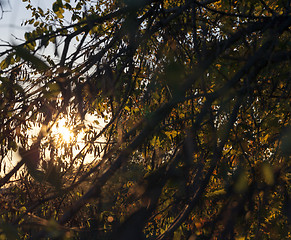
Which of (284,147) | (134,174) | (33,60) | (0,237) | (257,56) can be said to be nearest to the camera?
(33,60)

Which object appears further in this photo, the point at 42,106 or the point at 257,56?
the point at 42,106

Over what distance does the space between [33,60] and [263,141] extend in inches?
133

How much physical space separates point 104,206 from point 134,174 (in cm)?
44

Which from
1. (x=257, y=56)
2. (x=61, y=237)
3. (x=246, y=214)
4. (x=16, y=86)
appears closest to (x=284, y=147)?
(x=246, y=214)

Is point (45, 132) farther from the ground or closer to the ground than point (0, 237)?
farther from the ground

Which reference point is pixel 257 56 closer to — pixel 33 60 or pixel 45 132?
pixel 33 60

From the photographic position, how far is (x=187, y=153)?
1.44 meters

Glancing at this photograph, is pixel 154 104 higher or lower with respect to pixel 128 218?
higher

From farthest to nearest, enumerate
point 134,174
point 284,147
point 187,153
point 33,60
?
point 284,147 → point 134,174 → point 187,153 → point 33,60

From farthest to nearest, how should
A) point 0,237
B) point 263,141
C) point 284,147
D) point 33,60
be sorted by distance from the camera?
point 263,141 < point 284,147 < point 0,237 < point 33,60

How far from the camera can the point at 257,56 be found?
1.58m

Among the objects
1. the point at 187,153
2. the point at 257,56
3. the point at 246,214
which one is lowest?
the point at 246,214

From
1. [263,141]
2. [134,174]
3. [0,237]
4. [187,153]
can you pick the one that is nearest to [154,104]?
[263,141]

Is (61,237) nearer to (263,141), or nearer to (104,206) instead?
(104,206)
